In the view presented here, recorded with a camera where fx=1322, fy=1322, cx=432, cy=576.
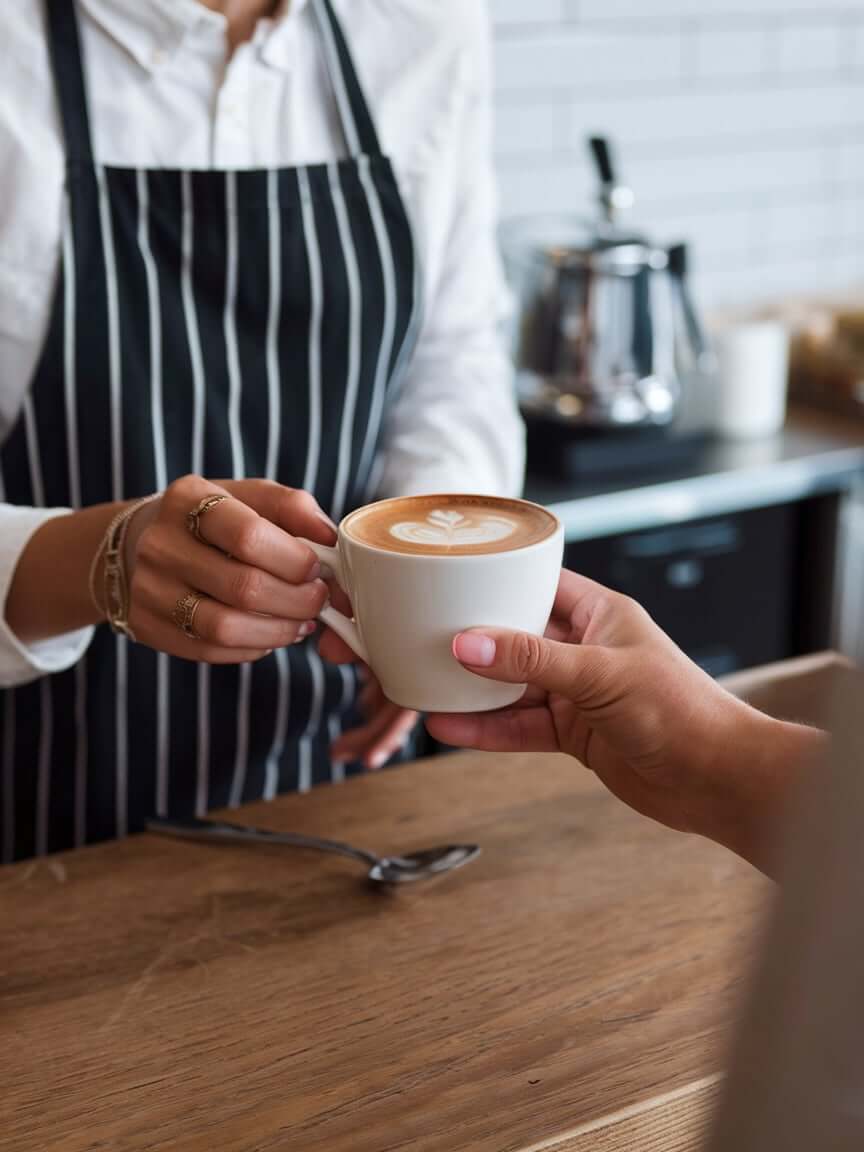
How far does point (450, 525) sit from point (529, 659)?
0.12 meters

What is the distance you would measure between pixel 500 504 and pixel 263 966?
1.13ft

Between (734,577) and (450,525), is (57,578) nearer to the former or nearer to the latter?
(450,525)

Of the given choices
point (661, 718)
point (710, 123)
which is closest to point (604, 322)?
point (710, 123)

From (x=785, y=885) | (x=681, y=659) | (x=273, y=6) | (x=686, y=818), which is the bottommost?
(x=686, y=818)

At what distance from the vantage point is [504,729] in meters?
0.97

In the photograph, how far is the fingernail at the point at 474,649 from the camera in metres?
0.79

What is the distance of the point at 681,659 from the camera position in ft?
2.75

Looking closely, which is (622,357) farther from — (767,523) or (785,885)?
(785,885)

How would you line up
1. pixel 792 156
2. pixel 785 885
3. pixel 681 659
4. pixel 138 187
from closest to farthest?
pixel 785 885
pixel 681 659
pixel 138 187
pixel 792 156

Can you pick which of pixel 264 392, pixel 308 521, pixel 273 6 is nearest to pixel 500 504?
pixel 308 521

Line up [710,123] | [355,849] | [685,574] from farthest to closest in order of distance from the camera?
[710,123]
[685,574]
[355,849]

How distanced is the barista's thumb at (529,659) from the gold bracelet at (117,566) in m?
0.31

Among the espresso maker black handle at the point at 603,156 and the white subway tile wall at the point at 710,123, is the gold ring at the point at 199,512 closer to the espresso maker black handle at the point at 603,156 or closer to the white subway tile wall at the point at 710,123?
the espresso maker black handle at the point at 603,156

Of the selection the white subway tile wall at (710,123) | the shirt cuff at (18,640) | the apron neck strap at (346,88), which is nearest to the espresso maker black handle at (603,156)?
the white subway tile wall at (710,123)
